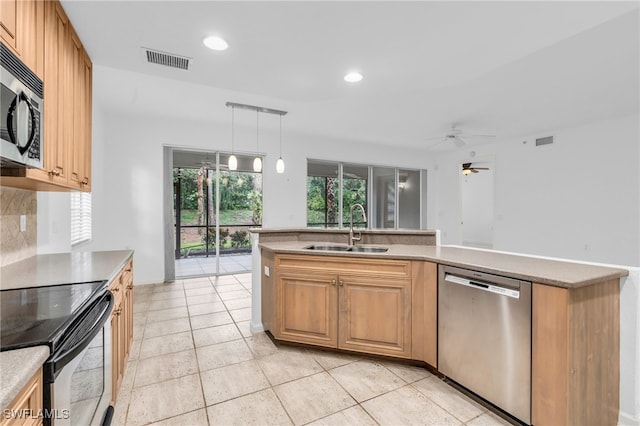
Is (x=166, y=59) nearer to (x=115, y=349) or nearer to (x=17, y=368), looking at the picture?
(x=115, y=349)

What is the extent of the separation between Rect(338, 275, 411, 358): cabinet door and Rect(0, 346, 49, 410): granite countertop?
1.95 meters

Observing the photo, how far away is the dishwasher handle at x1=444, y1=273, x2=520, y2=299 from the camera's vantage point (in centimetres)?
175

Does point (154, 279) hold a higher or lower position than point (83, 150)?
lower

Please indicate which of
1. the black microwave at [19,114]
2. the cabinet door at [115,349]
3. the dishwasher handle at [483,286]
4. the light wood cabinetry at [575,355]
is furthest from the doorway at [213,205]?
the light wood cabinetry at [575,355]

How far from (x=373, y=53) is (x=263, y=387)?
2781mm

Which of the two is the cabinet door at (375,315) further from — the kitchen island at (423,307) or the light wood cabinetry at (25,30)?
the light wood cabinetry at (25,30)

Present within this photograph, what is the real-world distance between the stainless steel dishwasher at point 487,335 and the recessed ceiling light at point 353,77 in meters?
2.01

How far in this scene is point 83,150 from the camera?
2.46 metres

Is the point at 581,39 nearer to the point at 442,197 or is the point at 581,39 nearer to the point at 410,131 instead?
the point at 410,131

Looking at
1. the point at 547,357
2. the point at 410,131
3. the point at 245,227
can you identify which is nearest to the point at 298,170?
the point at 245,227

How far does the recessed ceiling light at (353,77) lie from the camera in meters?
2.97

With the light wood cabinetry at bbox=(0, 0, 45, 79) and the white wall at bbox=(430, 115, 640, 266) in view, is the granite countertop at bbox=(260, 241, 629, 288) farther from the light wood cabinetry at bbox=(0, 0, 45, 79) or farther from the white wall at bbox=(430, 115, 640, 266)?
the white wall at bbox=(430, 115, 640, 266)

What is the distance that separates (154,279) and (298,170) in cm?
337

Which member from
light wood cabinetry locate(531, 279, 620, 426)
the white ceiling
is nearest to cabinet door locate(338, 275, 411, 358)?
light wood cabinetry locate(531, 279, 620, 426)
